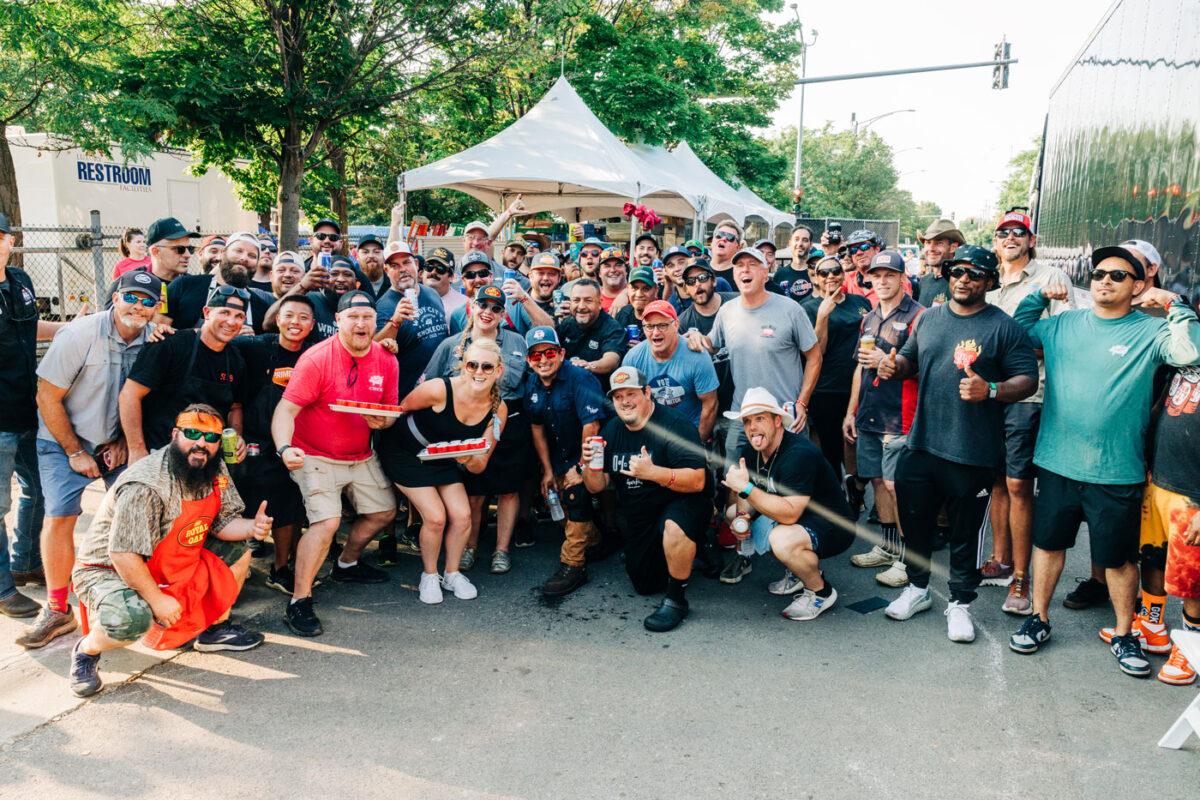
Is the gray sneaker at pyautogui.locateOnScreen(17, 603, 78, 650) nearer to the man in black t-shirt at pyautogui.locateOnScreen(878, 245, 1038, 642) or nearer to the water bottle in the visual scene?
the water bottle

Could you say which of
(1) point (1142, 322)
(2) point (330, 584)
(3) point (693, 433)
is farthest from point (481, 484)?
(1) point (1142, 322)

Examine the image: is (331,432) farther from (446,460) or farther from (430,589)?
(430,589)

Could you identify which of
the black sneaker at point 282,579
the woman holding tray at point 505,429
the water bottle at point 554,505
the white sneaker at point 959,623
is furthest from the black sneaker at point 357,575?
the white sneaker at point 959,623

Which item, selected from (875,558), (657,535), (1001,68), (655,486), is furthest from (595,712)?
(1001,68)

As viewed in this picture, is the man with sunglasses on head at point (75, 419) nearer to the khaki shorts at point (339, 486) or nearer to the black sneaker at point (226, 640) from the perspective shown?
the black sneaker at point (226, 640)

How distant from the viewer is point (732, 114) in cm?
2766

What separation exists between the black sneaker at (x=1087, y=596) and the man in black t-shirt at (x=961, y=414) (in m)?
0.78

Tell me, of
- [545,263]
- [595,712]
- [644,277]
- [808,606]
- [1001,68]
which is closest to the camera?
[595,712]

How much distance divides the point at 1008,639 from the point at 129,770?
13.8 feet

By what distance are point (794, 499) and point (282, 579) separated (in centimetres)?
311

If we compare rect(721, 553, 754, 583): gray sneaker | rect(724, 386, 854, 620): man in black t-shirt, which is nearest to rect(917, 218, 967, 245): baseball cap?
rect(724, 386, 854, 620): man in black t-shirt

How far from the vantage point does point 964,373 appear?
424cm

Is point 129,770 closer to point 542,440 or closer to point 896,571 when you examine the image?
point 542,440

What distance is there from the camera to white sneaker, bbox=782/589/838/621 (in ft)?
15.1
